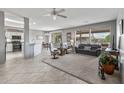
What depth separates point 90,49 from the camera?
25.0ft

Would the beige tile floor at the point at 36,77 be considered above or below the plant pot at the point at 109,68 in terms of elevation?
below

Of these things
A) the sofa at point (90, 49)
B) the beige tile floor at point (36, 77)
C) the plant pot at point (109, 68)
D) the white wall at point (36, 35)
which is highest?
the white wall at point (36, 35)

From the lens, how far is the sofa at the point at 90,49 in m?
6.91

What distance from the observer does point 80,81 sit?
9.53 feet

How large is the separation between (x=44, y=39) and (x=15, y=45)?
461 cm

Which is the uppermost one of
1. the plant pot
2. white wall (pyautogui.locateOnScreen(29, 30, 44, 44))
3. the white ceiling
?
the white ceiling

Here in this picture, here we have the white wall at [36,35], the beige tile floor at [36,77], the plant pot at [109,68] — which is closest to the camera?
the beige tile floor at [36,77]

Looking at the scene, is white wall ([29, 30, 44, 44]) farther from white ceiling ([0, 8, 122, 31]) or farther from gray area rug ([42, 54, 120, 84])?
gray area rug ([42, 54, 120, 84])

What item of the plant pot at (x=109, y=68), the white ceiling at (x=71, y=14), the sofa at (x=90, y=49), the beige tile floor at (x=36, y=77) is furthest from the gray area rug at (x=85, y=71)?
the white ceiling at (x=71, y=14)

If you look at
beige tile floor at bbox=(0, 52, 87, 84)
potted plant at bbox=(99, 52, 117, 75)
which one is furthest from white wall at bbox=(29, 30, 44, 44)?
potted plant at bbox=(99, 52, 117, 75)

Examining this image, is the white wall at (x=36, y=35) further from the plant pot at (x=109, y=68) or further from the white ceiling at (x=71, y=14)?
the plant pot at (x=109, y=68)

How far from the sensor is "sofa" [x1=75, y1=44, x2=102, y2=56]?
272 inches
